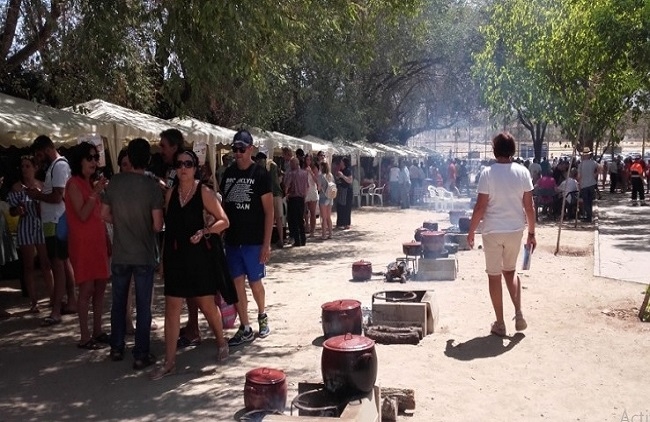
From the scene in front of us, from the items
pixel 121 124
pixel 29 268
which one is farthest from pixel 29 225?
pixel 121 124

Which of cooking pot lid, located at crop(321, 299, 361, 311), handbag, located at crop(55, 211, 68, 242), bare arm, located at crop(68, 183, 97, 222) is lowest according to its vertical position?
cooking pot lid, located at crop(321, 299, 361, 311)

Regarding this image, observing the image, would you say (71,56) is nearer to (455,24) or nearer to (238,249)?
(238,249)

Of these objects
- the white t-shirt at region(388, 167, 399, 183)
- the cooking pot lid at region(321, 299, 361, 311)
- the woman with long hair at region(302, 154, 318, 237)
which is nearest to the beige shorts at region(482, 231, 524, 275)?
the cooking pot lid at region(321, 299, 361, 311)

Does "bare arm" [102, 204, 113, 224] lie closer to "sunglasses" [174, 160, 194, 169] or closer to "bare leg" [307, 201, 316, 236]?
"sunglasses" [174, 160, 194, 169]

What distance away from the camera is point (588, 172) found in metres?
16.4

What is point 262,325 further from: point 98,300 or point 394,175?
point 394,175

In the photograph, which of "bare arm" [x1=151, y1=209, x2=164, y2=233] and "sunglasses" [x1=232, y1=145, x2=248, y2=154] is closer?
"bare arm" [x1=151, y1=209, x2=164, y2=233]

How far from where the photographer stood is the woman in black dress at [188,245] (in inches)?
202

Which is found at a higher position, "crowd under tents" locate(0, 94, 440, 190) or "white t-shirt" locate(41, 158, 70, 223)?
"crowd under tents" locate(0, 94, 440, 190)

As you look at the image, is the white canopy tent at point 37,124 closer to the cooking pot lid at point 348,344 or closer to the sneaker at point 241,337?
the sneaker at point 241,337

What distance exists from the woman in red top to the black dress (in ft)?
3.20

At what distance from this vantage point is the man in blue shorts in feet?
19.2

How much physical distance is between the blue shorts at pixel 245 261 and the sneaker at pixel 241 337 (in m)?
0.50

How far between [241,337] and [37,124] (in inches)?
143
